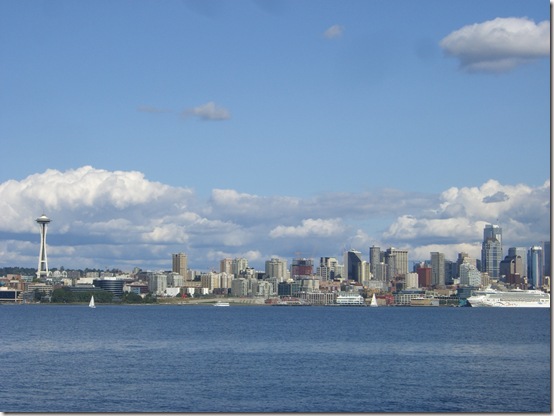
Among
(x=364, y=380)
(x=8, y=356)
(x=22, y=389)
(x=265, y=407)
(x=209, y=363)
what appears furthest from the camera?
(x=8, y=356)

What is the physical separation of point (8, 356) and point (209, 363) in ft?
47.0

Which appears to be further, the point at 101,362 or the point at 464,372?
the point at 101,362

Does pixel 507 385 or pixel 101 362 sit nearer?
pixel 507 385

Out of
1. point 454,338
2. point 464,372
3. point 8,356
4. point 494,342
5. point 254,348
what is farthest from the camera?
point 454,338

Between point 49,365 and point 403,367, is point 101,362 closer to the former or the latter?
point 49,365

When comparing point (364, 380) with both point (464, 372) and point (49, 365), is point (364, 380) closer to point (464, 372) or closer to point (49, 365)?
point (464, 372)

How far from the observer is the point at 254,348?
68.9 metres

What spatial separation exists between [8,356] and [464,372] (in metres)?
29.8

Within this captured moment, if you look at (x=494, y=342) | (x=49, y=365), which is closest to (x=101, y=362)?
(x=49, y=365)

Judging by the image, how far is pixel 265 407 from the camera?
39344mm

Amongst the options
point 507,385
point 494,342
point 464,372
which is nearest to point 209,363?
point 464,372

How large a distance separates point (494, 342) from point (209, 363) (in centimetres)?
2986

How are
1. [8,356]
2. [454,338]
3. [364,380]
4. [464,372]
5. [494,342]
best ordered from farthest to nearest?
[454,338], [494,342], [8,356], [464,372], [364,380]

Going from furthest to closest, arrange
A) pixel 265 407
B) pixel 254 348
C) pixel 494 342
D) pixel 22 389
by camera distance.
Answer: pixel 494 342 → pixel 254 348 → pixel 22 389 → pixel 265 407
